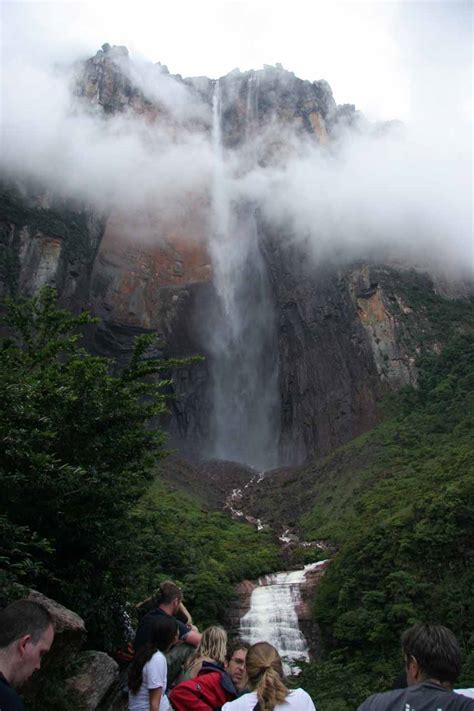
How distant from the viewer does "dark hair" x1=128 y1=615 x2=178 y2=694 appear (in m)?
4.80

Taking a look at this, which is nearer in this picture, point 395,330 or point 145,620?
point 145,620

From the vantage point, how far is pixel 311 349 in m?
48.2

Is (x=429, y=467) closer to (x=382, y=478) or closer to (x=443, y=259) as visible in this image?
(x=382, y=478)

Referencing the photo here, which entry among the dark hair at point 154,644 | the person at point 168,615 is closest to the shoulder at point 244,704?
the dark hair at point 154,644

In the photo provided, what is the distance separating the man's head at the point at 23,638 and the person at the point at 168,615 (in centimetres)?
210

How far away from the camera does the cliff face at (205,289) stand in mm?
42625

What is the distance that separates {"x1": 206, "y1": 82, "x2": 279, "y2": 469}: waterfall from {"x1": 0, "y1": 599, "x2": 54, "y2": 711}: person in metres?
45.2

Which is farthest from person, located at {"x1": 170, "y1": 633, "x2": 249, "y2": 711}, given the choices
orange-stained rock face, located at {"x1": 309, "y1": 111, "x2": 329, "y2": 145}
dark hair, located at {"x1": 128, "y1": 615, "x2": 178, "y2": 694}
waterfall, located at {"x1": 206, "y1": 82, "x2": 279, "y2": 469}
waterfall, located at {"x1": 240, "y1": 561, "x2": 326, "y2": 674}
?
orange-stained rock face, located at {"x1": 309, "y1": 111, "x2": 329, "y2": 145}

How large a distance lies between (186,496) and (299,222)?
1310 inches

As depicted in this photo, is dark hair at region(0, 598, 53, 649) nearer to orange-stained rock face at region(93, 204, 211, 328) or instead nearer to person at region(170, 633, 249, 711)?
person at region(170, 633, 249, 711)

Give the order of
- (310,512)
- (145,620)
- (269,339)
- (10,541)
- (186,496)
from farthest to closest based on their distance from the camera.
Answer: (269,339) → (186,496) → (310,512) → (10,541) → (145,620)

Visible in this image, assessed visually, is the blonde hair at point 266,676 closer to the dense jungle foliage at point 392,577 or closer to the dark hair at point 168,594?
the dark hair at point 168,594

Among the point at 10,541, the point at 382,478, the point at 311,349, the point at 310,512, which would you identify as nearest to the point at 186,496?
the point at 310,512

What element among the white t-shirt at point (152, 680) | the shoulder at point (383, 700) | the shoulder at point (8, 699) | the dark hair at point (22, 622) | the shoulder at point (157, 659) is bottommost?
the white t-shirt at point (152, 680)
